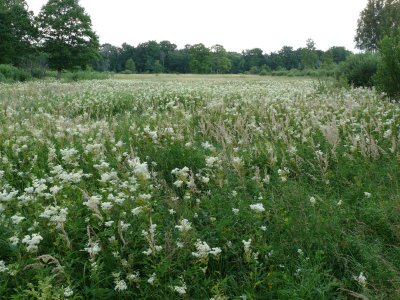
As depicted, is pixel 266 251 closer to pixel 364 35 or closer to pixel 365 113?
pixel 365 113

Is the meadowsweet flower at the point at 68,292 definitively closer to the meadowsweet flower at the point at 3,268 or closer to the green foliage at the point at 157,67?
the meadowsweet flower at the point at 3,268

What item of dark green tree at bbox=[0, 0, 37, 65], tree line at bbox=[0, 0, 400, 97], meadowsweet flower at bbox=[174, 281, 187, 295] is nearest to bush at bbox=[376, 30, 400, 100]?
tree line at bbox=[0, 0, 400, 97]

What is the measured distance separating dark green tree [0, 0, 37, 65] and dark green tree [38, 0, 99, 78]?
1.54 metres

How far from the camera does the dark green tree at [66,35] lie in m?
46.6

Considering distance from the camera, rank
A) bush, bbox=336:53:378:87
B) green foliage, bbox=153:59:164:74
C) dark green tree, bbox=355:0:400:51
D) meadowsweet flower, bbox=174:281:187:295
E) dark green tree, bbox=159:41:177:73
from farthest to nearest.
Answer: dark green tree, bbox=159:41:177:73, green foliage, bbox=153:59:164:74, dark green tree, bbox=355:0:400:51, bush, bbox=336:53:378:87, meadowsweet flower, bbox=174:281:187:295

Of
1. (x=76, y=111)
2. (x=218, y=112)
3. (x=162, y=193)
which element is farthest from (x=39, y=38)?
(x=162, y=193)

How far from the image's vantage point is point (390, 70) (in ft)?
35.9

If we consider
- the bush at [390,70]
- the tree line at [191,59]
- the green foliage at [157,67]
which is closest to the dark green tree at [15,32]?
the bush at [390,70]

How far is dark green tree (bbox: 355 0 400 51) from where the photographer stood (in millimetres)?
60625

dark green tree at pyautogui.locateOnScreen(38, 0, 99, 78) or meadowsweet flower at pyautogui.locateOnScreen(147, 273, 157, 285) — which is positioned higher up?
dark green tree at pyautogui.locateOnScreen(38, 0, 99, 78)

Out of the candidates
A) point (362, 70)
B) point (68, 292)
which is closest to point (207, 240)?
point (68, 292)

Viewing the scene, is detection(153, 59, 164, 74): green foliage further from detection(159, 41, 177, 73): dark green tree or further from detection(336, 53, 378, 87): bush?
detection(336, 53, 378, 87): bush

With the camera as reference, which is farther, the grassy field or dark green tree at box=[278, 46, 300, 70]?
dark green tree at box=[278, 46, 300, 70]

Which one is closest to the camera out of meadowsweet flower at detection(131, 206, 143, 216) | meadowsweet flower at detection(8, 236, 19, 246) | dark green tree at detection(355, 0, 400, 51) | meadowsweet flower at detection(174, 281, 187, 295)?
meadowsweet flower at detection(174, 281, 187, 295)
